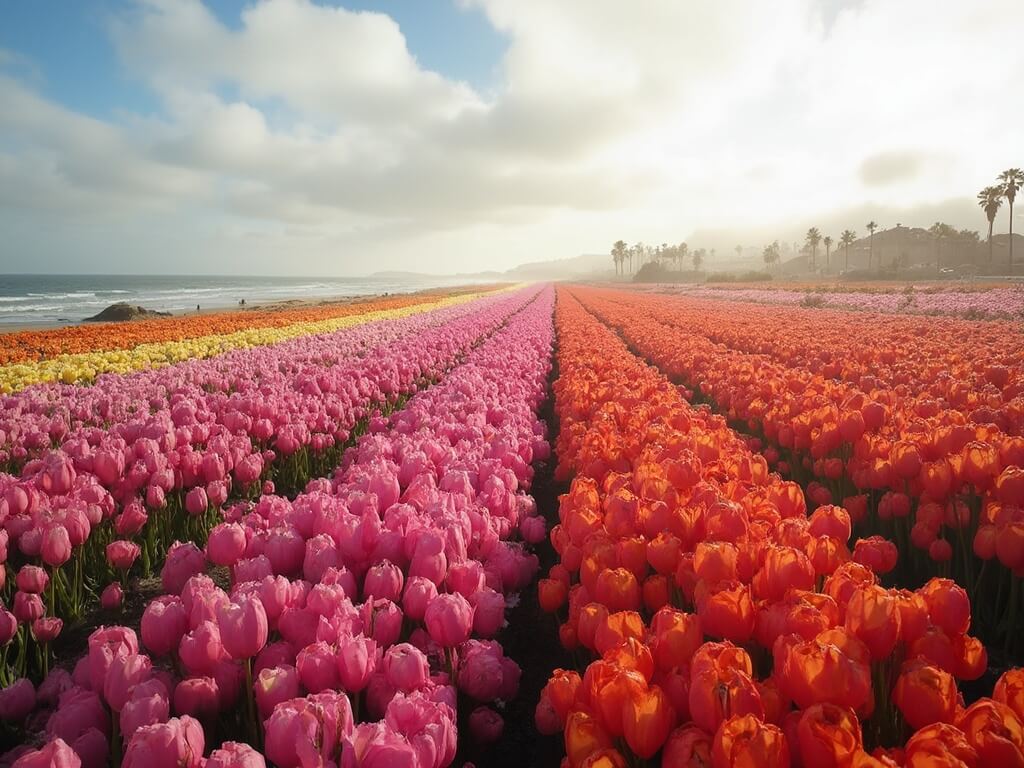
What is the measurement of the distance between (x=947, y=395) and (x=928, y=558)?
3.06 meters

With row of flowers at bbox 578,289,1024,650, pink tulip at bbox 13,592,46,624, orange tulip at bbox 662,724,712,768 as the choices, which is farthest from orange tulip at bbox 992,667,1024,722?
pink tulip at bbox 13,592,46,624

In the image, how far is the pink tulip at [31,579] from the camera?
2467 mm

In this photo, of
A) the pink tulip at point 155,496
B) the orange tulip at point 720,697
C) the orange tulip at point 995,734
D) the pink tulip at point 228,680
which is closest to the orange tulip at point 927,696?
the orange tulip at point 995,734

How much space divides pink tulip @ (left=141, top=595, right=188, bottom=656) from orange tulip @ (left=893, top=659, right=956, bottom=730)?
199 cm

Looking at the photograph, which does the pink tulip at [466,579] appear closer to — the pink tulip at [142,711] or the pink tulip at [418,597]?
the pink tulip at [418,597]

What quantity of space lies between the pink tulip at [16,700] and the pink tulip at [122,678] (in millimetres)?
683

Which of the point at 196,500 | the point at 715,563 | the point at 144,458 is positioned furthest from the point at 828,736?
the point at 144,458

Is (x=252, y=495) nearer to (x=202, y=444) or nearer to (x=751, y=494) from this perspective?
(x=202, y=444)

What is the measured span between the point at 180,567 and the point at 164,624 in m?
0.45

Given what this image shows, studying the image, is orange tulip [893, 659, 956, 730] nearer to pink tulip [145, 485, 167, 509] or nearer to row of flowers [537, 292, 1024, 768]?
row of flowers [537, 292, 1024, 768]

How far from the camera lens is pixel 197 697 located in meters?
1.55

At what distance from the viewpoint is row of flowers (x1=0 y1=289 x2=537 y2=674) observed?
9.20 ft

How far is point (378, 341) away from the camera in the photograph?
1330cm

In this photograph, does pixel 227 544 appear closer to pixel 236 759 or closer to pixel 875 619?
pixel 236 759
